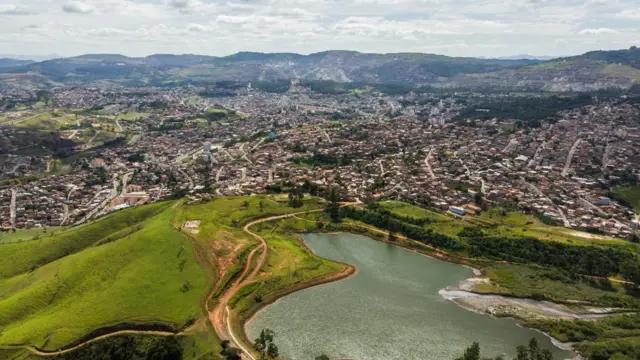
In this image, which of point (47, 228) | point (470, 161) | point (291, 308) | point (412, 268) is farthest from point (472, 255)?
point (47, 228)

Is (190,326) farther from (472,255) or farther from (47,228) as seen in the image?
(47,228)

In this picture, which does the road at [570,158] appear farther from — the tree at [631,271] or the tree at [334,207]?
the tree at [334,207]

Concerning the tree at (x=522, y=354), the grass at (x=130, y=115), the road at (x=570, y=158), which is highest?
the grass at (x=130, y=115)

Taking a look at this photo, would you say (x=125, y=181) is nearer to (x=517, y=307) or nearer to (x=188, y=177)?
(x=188, y=177)

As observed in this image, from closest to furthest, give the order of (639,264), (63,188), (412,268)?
1. (639,264)
2. (412,268)
3. (63,188)

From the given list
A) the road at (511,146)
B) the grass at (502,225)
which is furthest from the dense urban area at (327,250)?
the road at (511,146)

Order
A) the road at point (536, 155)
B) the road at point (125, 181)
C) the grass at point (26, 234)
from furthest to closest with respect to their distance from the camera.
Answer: the road at point (536, 155), the road at point (125, 181), the grass at point (26, 234)

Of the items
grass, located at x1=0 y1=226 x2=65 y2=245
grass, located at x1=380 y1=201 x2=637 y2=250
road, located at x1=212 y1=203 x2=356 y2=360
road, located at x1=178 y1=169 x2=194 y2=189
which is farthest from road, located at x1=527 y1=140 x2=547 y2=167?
grass, located at x1=0 y1=226 x2=65 y2=245
